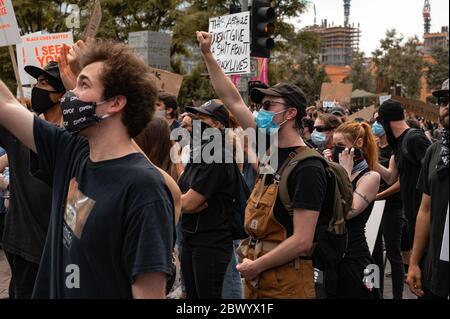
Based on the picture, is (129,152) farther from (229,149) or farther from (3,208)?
(3,208)

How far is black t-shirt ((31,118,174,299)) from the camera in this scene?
2.43 meters

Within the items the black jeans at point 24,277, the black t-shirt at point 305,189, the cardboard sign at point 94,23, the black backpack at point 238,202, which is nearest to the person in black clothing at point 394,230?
the black backpack at point 238,202

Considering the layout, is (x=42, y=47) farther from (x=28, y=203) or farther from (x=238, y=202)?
(x=28, y=203)

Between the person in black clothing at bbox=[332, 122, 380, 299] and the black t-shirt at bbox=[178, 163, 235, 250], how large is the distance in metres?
0.86

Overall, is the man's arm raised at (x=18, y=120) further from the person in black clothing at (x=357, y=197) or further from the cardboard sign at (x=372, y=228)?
the cardboard sign at (x=372, y=228)

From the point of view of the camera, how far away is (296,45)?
35969 millimetres

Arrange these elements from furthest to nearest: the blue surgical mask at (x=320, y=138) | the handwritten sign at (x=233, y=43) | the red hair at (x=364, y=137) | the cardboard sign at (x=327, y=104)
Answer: the cardboard sign at (x=327, y=104) → the handwritten sign at (x=233, y=43) → the blue surgical mask at (x=320, y=138) → the red hair at (x=364, y=137)

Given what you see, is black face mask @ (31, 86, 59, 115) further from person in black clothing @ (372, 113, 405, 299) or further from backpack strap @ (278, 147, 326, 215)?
person in black clothing @ (372, 113, 405, 299)

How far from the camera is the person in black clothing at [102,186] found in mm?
2445

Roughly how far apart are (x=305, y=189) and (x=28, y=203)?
1.55 m

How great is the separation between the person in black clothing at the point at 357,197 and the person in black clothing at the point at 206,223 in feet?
2.83

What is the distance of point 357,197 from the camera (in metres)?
4.80

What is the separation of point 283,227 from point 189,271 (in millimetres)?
1566

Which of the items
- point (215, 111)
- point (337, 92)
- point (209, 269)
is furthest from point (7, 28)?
point (337, 92)
